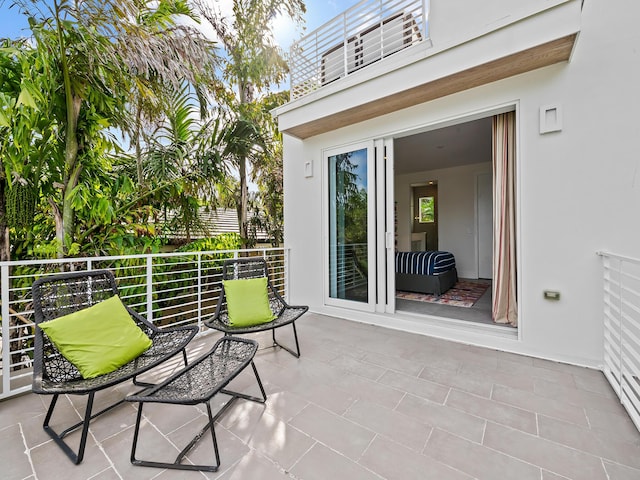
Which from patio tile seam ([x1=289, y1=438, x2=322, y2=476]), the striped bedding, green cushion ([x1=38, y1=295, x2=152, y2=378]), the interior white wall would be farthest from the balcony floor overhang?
the interior white wall

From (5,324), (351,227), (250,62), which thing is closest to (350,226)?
(351,227)

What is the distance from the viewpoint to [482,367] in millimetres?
2688

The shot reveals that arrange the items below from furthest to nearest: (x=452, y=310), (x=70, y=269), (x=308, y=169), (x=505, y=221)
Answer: (x=308, y=169)
(x=452, y=310)
(x=505, y=221)
(x=70, y=269)

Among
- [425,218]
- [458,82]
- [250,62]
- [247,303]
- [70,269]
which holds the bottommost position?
[247,303]

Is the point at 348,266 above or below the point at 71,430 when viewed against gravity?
above

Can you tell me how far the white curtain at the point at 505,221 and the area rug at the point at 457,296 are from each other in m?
0.93

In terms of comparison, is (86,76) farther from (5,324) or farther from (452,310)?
(452,310)

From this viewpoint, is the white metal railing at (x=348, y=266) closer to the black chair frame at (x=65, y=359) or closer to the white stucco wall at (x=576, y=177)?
the white stucco wall at (x=576, y=177)

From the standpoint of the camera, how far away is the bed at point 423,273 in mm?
5219

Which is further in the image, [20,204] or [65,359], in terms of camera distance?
[20,204]

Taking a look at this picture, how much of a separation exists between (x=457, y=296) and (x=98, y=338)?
504 centimetres

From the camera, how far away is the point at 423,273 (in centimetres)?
529

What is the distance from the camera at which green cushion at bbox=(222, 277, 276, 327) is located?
2.78 metres

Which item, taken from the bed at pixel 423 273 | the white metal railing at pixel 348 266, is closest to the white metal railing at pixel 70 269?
the white metal railing at pixel 348 266
